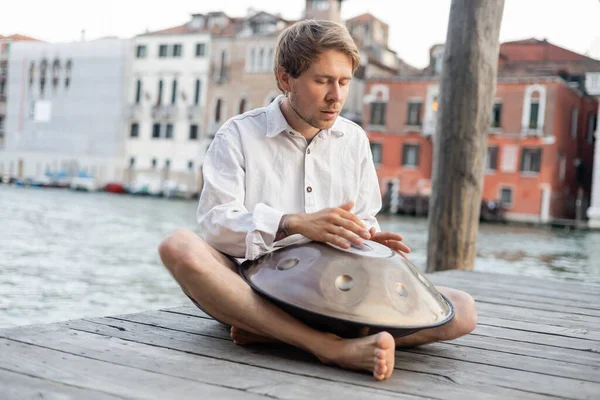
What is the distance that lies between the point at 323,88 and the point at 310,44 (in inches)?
4.7

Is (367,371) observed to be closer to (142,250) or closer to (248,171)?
(248,171)

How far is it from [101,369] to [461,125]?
3.22 meters

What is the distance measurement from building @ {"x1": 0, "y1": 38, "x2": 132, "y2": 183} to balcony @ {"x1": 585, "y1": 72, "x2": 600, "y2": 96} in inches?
897

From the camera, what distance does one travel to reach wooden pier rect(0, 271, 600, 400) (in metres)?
1.68

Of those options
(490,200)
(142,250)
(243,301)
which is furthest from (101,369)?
(490,200)

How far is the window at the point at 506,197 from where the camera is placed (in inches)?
1109

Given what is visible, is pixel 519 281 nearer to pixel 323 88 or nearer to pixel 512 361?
pixel 512 361

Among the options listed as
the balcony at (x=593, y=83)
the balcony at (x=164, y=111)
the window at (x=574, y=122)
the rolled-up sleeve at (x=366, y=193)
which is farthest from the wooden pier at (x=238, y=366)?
the balcony at (x=164, y=111)

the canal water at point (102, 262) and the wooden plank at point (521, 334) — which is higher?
the wooden plank at point (521, 334)

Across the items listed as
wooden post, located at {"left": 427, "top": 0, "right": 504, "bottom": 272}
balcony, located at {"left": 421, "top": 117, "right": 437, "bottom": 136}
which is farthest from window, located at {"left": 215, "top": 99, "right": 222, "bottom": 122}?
wooden post, located at {"left": 427, "top": 0, "right": 504, "bottom": 272}

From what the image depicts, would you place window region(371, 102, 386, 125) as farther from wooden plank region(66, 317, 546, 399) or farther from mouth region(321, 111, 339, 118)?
mouth region(321, 111, 339, 118)

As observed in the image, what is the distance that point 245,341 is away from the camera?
2.16 meters

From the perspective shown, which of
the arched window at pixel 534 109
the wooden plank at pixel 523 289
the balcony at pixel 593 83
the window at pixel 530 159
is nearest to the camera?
the wooden plank at pixel 523 289

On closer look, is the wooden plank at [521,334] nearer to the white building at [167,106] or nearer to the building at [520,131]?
the building at [520,131]
